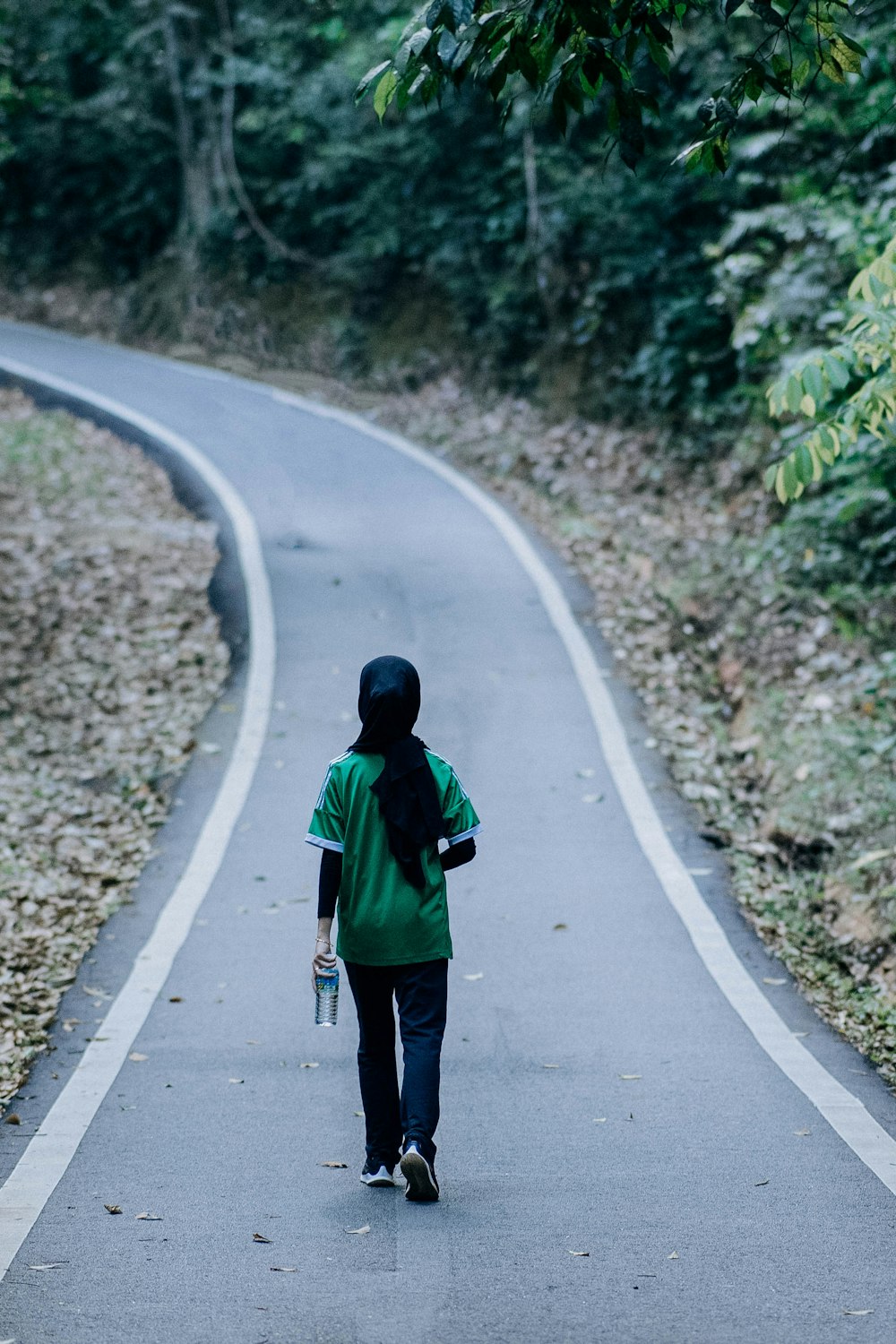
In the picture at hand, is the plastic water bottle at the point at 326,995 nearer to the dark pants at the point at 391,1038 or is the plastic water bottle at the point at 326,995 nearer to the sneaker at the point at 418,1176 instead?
the dark pants at the point at 391,1038

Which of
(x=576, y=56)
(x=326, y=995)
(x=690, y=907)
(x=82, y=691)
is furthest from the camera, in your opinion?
(x=82, y=691)

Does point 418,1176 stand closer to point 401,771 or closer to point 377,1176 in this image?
point 377,1176

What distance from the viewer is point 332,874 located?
15.8ft

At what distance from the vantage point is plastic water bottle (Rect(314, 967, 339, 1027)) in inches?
186

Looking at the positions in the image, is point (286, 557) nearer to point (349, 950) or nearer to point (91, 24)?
point (349, 950)

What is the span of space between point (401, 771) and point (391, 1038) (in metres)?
1.00

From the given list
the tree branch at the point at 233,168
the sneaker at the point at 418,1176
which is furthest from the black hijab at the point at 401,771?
the tree branch at the point at 233,168

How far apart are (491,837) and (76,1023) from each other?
10.3 feet

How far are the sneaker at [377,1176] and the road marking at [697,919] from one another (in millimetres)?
1790

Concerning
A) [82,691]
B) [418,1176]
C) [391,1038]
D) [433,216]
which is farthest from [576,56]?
[433,216]

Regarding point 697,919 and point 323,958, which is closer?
point 323,958

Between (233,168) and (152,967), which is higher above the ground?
(233,168)

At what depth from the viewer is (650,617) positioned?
12859 millimetres

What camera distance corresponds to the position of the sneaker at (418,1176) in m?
4.57
